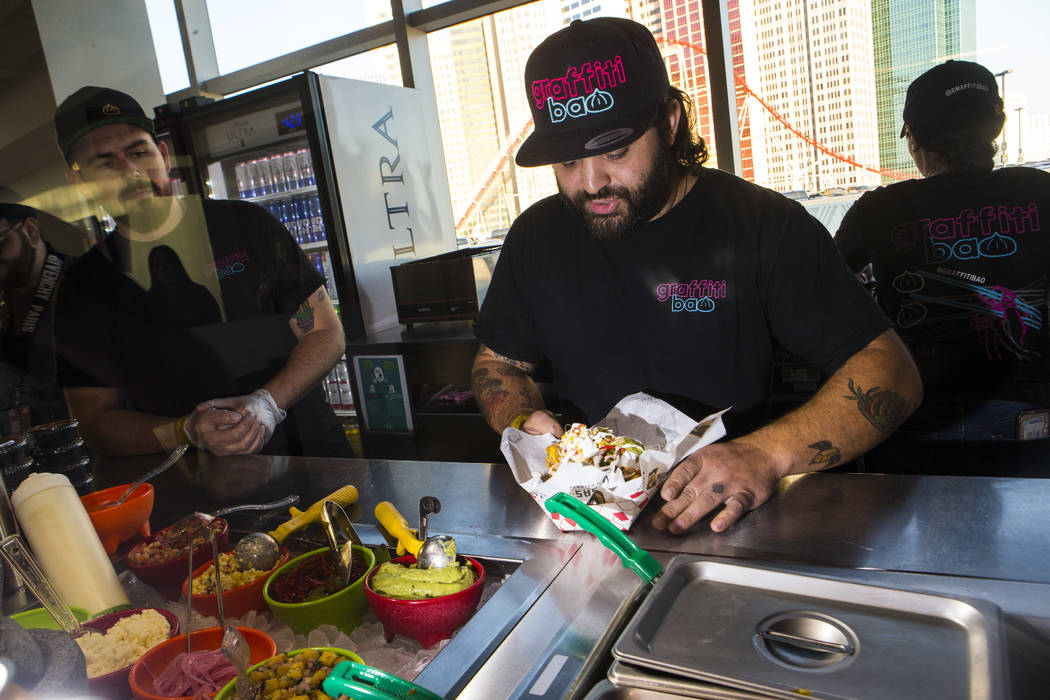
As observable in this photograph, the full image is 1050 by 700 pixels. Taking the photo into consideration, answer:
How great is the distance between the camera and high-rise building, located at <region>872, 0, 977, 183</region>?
10.1 ft

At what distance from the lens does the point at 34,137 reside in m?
2.27

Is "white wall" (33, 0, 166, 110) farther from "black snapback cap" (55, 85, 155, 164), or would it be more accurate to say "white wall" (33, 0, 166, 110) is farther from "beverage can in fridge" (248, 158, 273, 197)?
"beverage can in fridge" (248, 158, 273, 197)

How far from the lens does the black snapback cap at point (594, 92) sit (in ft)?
5.07

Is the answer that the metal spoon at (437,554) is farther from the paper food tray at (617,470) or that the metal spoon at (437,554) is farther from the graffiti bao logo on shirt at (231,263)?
the graffiti bao logo on shirt at (231,263)

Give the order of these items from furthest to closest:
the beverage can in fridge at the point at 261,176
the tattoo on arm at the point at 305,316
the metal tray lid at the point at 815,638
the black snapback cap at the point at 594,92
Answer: the beverage can in fridge at the point at 261,176 → the tattoo on arm at the point at 305,316 → the black snapback cap at the point at 594,92 → the metal tray lid at the point at 815,638

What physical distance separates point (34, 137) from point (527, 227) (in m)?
1.69

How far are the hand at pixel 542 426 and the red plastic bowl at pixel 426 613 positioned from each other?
499mm

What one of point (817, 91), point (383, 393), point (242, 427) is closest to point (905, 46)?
point (817, 91)

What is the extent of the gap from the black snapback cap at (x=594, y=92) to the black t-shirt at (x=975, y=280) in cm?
151

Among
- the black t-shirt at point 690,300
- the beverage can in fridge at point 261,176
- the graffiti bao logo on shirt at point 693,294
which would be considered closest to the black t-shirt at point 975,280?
the black t-shirt at point 690,300

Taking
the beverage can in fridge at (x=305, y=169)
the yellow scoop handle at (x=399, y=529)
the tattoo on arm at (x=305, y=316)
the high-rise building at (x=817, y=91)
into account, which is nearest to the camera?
the yellow scoop handle at (x=399, y=529)

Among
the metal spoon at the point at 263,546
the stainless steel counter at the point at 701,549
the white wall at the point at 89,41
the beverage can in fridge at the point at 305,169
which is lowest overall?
the stainless steel counter at the point at 701,549

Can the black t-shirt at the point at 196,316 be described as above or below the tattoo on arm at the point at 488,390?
above

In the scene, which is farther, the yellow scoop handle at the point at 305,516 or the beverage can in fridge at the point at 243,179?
the beverage can in fridge at the point at 243,179
